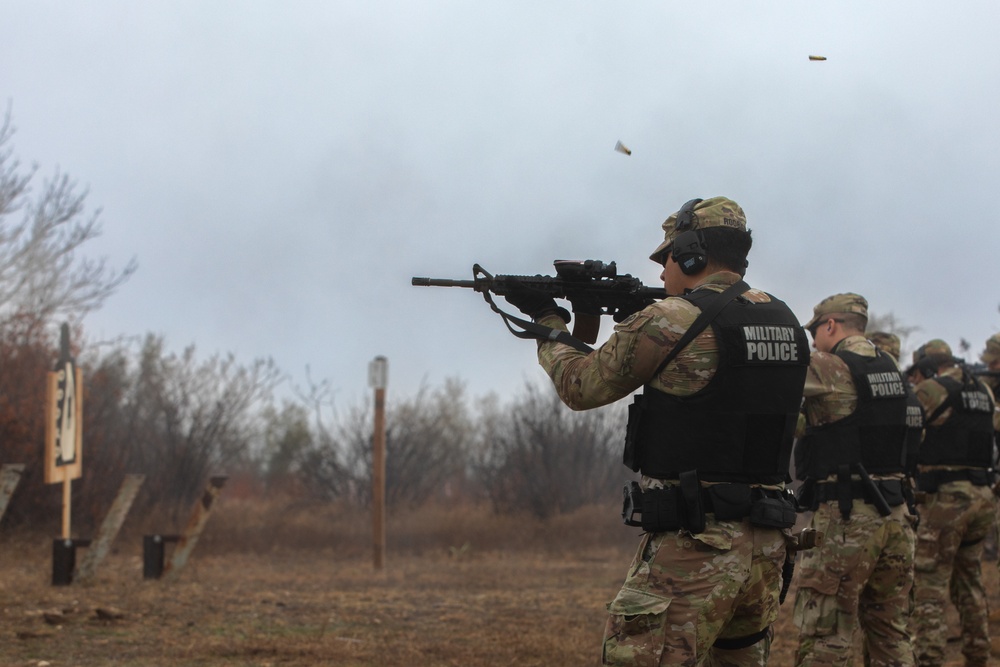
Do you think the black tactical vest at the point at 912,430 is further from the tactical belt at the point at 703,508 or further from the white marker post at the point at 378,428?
the white marker post at the point at 378,428

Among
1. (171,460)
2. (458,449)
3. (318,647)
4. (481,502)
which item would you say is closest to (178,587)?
(318,647)

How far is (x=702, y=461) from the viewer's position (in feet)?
11.9

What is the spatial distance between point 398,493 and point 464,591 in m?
8.01

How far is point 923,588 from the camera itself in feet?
24.3

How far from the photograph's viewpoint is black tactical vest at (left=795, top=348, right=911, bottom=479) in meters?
5.89

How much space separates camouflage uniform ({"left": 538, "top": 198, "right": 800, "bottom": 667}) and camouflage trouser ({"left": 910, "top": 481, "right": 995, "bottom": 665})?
4023 millimetres

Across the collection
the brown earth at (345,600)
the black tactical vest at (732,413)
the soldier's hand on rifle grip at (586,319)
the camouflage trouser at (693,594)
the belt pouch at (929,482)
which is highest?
the soldier's hand on rifle grip at (586,319)

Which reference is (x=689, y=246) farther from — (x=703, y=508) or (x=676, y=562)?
(x=676, y=562)

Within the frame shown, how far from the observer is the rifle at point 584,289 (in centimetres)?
422

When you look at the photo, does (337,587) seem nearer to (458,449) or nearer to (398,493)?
(398,493)

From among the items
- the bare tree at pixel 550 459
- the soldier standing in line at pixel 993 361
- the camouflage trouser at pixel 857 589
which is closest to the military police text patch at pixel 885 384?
the camouflage trouser at pixel 857 589

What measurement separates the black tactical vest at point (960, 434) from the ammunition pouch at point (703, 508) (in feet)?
15.7

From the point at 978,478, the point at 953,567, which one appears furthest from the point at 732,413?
the point at 953,567

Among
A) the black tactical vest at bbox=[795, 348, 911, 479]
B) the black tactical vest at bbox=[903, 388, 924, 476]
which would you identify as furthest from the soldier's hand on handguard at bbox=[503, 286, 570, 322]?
the black tactical vest at bbox=[903, 388, 924, 476]
